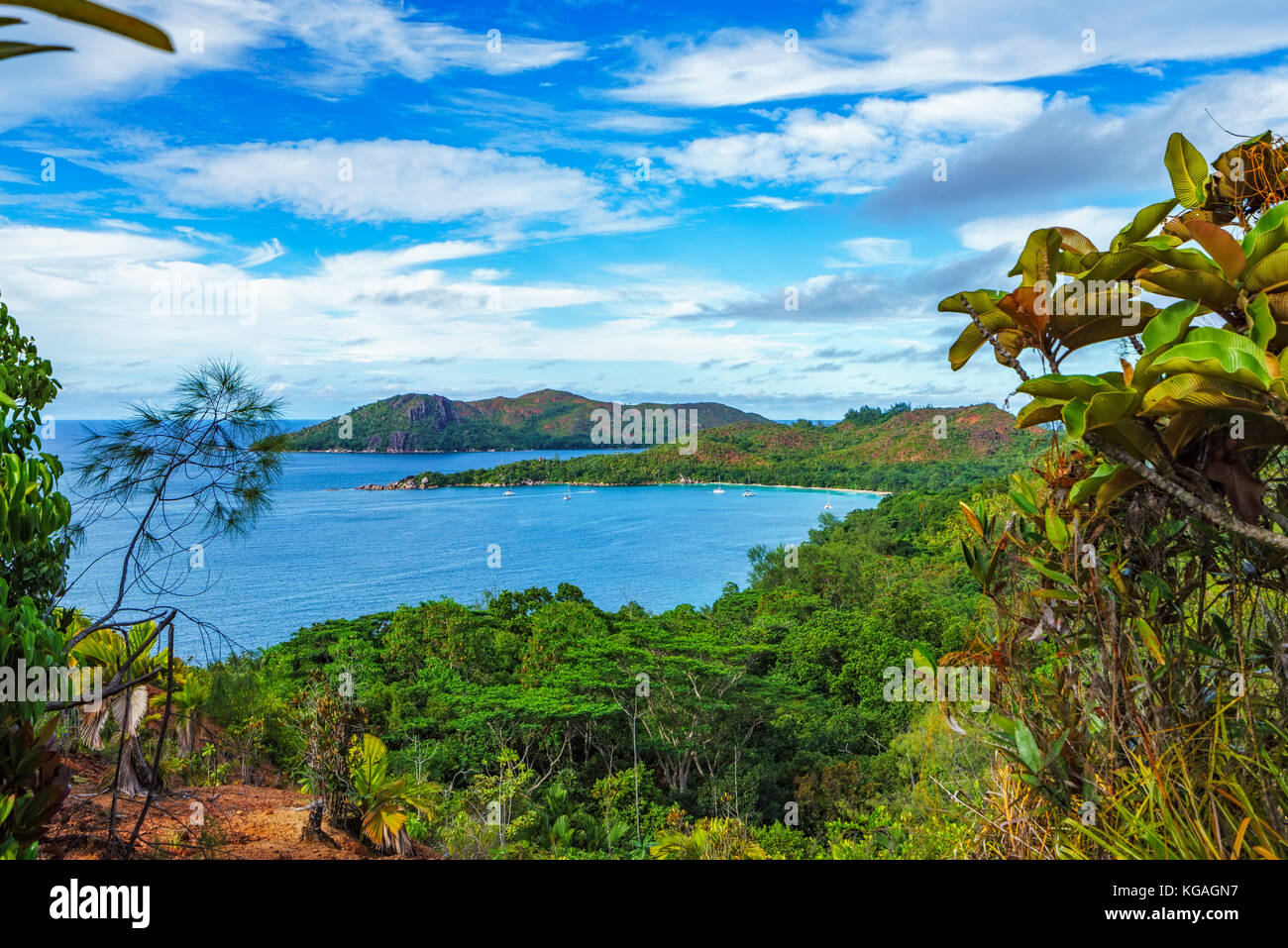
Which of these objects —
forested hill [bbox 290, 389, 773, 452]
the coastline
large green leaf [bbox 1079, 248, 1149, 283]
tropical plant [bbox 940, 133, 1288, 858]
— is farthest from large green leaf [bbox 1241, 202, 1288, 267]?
the coastline

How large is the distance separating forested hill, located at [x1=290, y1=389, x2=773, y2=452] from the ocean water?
4.42 meters

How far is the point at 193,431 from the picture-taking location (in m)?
2.35

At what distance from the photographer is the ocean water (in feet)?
99.5

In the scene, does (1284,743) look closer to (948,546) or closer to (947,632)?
(947,632)

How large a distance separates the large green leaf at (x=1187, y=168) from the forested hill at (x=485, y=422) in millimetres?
43268

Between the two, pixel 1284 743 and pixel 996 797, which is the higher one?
pixel 1284 743

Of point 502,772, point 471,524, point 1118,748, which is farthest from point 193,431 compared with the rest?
point 471,524

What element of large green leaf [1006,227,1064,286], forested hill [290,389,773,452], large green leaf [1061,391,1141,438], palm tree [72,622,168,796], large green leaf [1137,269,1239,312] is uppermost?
forested hill [290,389,773,452]

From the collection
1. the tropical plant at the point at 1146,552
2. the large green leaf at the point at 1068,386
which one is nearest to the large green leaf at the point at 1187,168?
the tropical plant at the point at 1146,552

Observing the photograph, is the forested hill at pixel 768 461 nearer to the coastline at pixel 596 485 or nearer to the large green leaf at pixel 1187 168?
the coastline at pixel 596 485

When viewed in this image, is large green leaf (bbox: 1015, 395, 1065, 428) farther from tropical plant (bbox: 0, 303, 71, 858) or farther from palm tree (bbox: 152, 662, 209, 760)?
palm tree (bbox: 152, 662, 209, 760)

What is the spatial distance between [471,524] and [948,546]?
33.2m

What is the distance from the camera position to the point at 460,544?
1668 inches

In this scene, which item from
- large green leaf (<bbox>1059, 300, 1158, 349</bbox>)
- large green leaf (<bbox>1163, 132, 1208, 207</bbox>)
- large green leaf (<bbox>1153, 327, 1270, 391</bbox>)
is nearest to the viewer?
large green leaf (<bbox>1153, 327, 1270, 391</bbox>)
